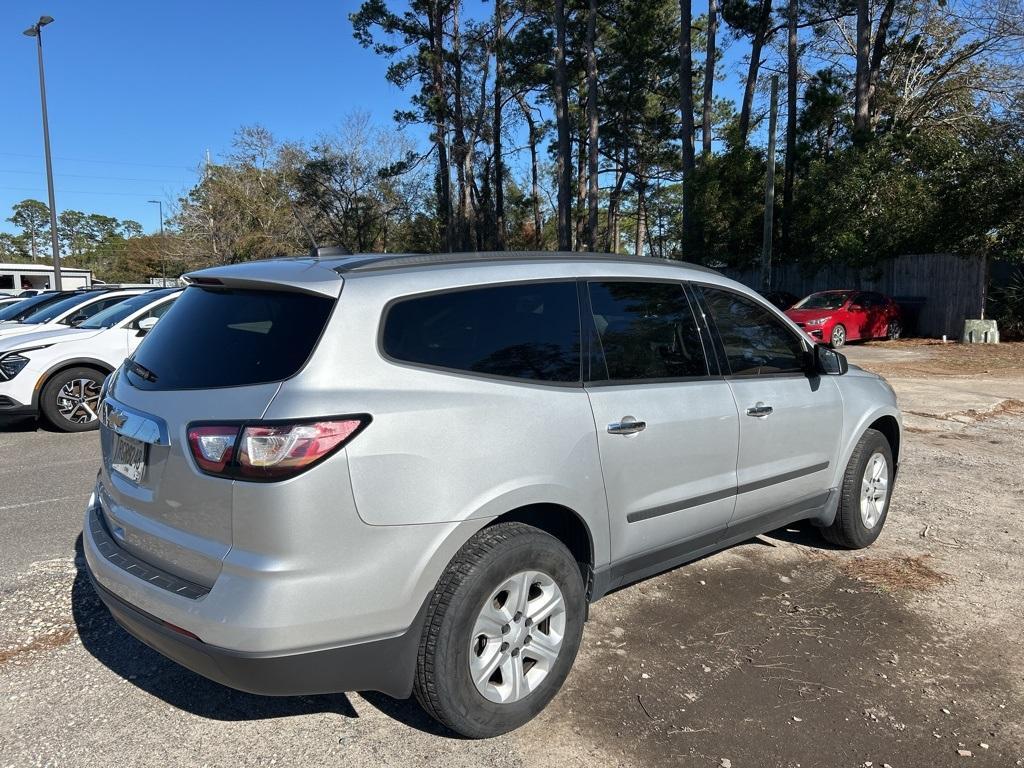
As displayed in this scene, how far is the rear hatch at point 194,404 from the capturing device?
8.00 ft

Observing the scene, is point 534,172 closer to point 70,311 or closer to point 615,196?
point 615,196

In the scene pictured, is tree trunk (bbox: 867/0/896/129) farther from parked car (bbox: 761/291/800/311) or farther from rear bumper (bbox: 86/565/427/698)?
rear bumper (bbox: 86/565/427/698)

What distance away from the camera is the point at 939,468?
6.90 meters

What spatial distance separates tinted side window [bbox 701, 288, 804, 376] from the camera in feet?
12.7


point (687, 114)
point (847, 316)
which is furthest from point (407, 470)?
point (687, 114)

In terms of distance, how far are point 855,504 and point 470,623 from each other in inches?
117

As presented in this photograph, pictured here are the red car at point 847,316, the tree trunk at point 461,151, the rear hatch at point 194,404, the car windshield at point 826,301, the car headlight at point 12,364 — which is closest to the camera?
the rear hatch at point 194,404

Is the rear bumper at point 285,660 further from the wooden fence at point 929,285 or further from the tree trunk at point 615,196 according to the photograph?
the tree trunk at point 615,196

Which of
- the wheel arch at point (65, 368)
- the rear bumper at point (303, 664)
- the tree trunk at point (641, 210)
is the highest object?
the tree trunk at point (641, 210)

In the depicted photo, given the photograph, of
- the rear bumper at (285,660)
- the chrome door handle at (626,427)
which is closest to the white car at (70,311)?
the rear bumper at (285,660)

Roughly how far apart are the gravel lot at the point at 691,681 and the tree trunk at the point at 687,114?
78.0ft

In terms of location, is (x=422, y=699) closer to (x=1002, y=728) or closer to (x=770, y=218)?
(x=1002, y=728)

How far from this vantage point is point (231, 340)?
2.73 metres

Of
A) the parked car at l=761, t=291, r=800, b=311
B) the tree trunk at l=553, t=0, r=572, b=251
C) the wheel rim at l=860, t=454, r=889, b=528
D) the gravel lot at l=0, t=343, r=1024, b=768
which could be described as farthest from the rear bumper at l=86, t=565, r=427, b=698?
the tree trunk at l=553, t=0, r=572, b=251
